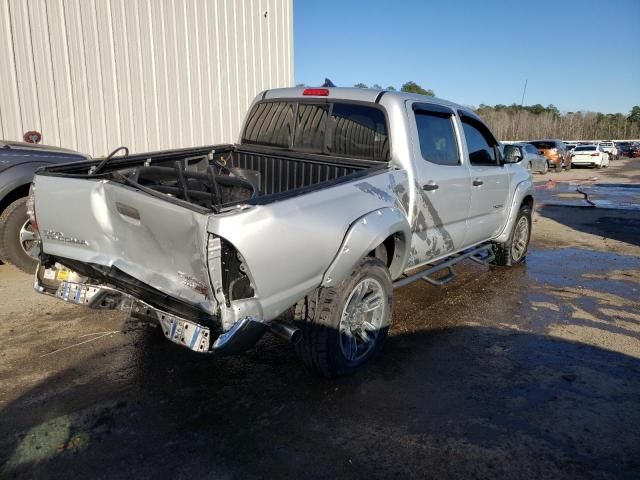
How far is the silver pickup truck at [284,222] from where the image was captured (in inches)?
99.2

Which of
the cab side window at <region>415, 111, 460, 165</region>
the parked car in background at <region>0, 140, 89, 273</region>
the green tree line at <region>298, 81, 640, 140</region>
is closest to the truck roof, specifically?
the cab side window at <region>415, 111, 460, 165</region>

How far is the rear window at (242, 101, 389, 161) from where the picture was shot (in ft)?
13.1

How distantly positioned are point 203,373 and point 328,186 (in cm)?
159

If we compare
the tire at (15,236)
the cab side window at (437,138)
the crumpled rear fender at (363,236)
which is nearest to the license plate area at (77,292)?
the crumpled rear fender at (363,236)

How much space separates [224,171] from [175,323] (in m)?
2.35

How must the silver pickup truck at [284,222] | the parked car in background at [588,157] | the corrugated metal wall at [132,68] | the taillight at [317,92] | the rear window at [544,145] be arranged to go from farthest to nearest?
the parked car in background at [588,157] < the rear window at [544,145] < the corrugated metal wall at [132,68] < the taillight at [317,92] < the silver pickup truck at [284,222]

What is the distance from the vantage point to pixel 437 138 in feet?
14.3

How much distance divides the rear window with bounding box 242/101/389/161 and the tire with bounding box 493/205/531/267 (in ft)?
9.16

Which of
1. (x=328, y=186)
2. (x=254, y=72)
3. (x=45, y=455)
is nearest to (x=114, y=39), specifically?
(x=254, y=72)

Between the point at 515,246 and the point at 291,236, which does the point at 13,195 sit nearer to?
the point at 291,236

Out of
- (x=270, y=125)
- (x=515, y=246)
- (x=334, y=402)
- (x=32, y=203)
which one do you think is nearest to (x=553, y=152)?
(x=515, y=246)

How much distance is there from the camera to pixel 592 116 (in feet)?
271

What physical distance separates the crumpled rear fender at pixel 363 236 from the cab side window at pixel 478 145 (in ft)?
5.60

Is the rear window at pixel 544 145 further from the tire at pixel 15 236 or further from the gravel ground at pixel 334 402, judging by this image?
the tire at pixel 15 236
